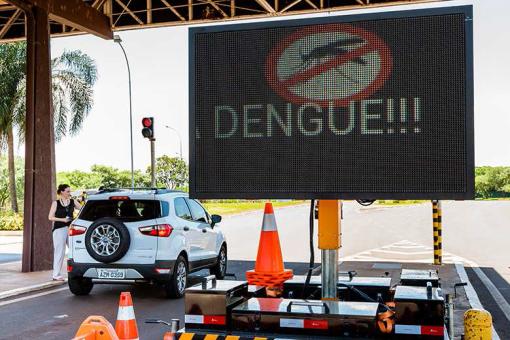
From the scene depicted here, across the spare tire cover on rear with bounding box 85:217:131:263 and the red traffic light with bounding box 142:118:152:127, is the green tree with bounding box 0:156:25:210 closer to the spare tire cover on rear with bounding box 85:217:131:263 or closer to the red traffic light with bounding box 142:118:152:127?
the red traffic light with bounding box 142:118:152:127

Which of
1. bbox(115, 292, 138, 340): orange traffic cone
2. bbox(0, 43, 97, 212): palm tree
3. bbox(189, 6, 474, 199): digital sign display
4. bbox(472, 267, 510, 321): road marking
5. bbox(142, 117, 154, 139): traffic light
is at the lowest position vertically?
bbox(472, 267, 510, 321): road marking

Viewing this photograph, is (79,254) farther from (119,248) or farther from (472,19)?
(472,19)

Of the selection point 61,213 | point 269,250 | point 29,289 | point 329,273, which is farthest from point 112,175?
point 329,273

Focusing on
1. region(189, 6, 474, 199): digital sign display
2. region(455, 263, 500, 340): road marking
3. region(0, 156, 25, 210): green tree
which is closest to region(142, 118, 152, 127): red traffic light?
region(455, 263, 500, 340): road marking

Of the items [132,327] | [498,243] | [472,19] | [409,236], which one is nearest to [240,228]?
[409,236]

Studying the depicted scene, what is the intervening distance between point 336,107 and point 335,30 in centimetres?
50

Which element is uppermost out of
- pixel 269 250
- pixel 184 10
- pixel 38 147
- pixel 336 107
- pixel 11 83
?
→ pixel 11 83

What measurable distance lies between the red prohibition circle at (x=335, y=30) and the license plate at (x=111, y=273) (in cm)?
651

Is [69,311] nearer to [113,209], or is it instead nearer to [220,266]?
[113,209]

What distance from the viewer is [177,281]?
10477 mm

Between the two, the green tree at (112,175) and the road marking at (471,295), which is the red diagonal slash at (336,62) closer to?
the road marking at (471,295)

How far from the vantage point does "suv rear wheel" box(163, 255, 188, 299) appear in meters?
10.3

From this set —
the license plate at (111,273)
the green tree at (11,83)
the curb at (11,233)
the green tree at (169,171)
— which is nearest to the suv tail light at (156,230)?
the license plate at (111,273)

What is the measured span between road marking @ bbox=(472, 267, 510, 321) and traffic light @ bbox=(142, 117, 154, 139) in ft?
26.5
